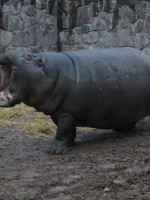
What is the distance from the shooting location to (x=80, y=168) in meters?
3.34

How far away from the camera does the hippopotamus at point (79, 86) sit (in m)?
3.79

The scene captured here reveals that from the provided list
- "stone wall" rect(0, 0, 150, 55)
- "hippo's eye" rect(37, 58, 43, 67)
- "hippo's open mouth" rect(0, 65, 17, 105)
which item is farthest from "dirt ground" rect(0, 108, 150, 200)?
"stone wall" rect(0, 0, 150, 55)

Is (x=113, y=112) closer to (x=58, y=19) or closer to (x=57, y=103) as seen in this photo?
(x=57, y=103)

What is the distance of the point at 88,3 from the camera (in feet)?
27.4

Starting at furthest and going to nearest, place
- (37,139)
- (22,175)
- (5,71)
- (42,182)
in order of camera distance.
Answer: (37,139) → (5,71) → (22,175) → (42,182)

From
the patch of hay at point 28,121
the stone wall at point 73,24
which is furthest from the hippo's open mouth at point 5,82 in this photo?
the stone wall at point 73,24

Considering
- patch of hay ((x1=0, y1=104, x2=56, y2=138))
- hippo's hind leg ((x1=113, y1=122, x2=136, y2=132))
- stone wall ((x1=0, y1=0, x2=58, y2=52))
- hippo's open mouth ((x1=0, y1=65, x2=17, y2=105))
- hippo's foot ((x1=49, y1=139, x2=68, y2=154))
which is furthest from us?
stone wall ((x1=0, y1=0, x2=58, y2=52))

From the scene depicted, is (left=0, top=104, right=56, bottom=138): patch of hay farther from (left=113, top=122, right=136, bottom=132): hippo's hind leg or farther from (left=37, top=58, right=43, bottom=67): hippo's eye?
(left=37, top=58, right=43, bottom=67): hippo's eye

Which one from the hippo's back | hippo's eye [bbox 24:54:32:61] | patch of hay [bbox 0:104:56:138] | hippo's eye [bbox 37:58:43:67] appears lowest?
patch of hay [bbox 0:104:56:138]

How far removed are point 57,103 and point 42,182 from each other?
106cm

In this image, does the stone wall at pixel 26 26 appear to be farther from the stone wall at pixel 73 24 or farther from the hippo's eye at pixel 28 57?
the hippo's eye at pixel 28 57

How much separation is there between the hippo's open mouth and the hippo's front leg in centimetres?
55

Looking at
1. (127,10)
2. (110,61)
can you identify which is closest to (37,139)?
(110,61)

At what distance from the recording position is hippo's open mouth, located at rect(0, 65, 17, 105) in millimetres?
3770
